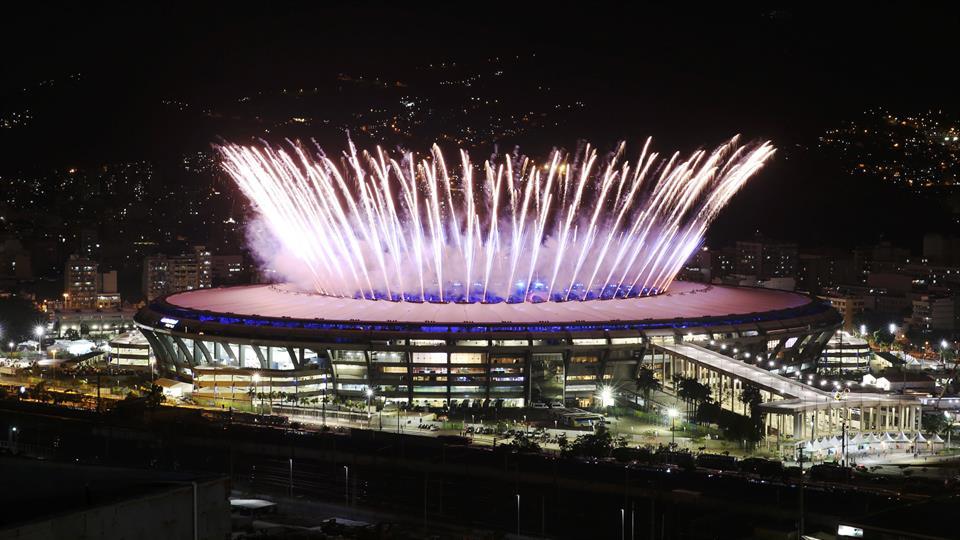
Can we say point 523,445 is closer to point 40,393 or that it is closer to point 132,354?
point 40,393

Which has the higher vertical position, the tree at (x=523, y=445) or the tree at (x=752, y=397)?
the tree at (x=752, y=397)

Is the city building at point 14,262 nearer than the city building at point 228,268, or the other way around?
the city building at point 228,268

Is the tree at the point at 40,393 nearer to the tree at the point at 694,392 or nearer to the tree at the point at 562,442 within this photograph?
the tree at the point at 562,442

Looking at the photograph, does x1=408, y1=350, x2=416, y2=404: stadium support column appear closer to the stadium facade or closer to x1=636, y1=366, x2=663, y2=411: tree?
the stadium facade

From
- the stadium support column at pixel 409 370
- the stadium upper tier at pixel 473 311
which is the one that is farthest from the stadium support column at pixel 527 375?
the stadium support column at pixel 409 370

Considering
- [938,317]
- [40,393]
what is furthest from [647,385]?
[938,317]

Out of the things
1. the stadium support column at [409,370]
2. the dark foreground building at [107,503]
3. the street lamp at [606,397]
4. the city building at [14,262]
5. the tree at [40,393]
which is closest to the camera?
the dark foreground building at [107,503]
